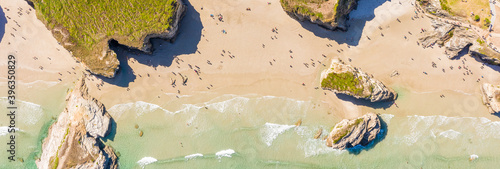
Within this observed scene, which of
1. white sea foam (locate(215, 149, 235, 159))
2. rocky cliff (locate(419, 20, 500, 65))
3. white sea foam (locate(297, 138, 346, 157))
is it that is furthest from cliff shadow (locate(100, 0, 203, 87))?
rocky cliff (locate(419, 20, 500, 65))

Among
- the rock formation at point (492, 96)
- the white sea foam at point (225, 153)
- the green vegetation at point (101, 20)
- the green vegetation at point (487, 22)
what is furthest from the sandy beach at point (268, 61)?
the white sea foam at point (225, 153)

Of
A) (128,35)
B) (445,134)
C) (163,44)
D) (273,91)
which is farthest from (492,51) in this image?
(128,35)

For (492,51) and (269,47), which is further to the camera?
(269,47)

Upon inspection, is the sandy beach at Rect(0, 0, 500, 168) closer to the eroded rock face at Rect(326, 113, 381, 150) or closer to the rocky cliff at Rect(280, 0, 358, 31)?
the eroded rock face at Rect(326, 113, 381, 150)

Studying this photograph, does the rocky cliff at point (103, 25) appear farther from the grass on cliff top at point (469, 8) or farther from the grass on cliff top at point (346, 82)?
the grass on cliff top at point (469, 8)

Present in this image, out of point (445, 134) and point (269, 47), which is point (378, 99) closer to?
point (445, 134)

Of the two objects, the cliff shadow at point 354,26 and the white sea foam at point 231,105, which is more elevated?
the cliff shadow at point 354,26

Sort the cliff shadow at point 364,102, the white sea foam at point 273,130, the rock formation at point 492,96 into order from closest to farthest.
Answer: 1. the rock formation at point 492,96
2. the cliff shadow at point 364,102
3. the white sea foam at point 273,130
